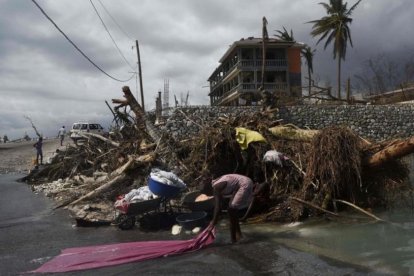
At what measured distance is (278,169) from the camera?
12562mm

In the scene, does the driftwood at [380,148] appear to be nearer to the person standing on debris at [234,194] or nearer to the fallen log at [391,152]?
the fallen log at [391,152]

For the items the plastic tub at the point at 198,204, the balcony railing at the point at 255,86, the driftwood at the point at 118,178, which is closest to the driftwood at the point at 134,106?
the driftwood at the point at 118,178

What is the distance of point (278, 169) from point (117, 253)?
540 cm

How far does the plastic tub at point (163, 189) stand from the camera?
11.0 meters

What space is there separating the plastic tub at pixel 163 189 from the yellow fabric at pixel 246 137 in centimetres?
277

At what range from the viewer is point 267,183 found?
12.4 metres

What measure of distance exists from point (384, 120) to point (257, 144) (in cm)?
1675

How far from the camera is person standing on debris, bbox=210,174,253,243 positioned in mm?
9258

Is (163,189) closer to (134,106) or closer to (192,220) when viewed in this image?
(192,220)

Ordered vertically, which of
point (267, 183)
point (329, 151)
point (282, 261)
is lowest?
point (282, 261)

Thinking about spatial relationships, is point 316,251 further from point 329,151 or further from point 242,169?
point 242,169

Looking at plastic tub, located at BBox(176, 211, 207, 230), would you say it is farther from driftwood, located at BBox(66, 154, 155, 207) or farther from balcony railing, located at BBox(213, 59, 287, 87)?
balcony railing, located at BBox(213, 59, 287, 87)

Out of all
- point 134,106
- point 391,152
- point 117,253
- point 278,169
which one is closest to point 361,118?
point 134,106

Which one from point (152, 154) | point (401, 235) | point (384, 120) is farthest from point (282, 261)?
point (384, 120)
